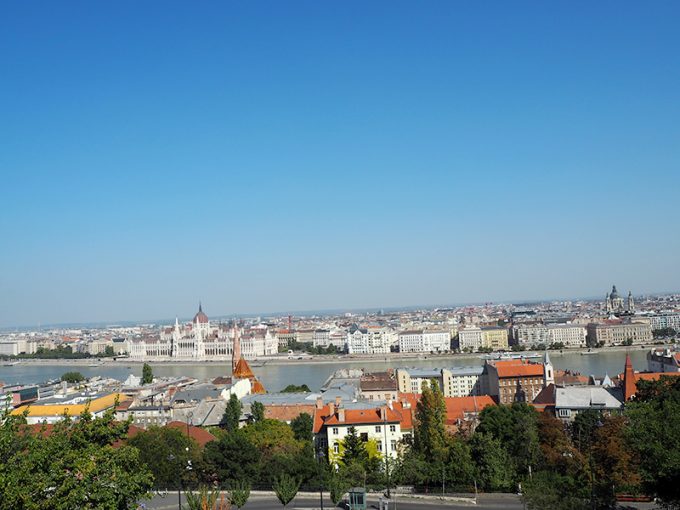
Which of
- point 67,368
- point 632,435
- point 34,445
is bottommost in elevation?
point 67,368

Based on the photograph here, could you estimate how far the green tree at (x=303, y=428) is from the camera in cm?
1444

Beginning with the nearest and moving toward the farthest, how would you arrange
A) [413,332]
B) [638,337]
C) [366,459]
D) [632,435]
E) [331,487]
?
[632,435] < [331,487] < [366,459] < [638,337] < [413,332]

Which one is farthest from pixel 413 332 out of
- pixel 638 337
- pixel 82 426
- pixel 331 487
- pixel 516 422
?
pixel 82 426

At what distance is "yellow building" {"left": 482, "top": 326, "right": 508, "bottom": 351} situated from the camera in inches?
2106

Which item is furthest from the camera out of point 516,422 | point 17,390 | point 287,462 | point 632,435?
point 17,390

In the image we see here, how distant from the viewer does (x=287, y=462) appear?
10523 millimetres

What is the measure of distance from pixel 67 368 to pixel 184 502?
47219 mm

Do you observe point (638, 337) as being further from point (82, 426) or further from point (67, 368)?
point (82, 426)

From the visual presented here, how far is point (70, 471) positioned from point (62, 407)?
16.0 m

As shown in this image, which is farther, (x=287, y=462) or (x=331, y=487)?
(x=287, y=462)

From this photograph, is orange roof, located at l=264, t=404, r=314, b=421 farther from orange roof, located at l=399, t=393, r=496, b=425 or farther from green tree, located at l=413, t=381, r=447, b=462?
green tree, located at l=413, t=381, r=447, b=462

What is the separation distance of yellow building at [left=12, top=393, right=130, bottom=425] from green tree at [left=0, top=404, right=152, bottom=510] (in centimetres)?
1221

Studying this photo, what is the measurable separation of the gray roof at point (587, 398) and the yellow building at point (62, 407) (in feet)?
35.1

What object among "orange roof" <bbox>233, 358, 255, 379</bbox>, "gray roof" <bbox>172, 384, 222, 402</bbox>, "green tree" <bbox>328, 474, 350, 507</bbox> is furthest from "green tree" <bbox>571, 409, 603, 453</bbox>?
"orange roof" <bbox>233, 358, 255, 379</bbox>
